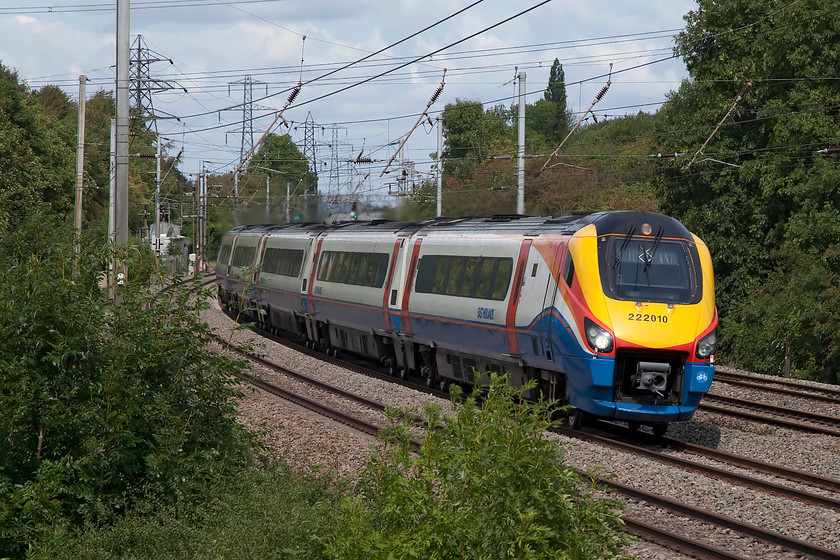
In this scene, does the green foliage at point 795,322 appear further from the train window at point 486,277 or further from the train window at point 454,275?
the train window at point 486,277

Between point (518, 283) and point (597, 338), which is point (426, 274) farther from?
point (597, 338)

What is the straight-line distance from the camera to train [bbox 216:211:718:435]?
12742 millimetres

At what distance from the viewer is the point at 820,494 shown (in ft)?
34.1

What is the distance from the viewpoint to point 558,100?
371 feet

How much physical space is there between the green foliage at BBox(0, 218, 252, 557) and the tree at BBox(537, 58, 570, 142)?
95.7m

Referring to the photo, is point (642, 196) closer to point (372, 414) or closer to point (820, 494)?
point (372, 414)

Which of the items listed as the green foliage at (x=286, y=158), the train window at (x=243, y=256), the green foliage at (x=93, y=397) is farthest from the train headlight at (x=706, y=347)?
the green foliage at (x=286, y=158)

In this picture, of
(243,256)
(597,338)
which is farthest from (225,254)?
(597,338)

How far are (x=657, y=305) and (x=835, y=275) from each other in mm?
16583

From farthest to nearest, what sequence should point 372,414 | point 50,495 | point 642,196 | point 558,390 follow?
point 642,196 < point 372,414 < point 558,390 < point 50,495

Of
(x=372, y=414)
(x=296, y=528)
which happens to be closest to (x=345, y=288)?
(x=372, y=414)

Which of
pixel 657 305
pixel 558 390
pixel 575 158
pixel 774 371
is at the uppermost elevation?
pixel 575 158

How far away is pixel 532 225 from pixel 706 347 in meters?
3.52

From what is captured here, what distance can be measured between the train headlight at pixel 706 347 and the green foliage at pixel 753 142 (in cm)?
1739
